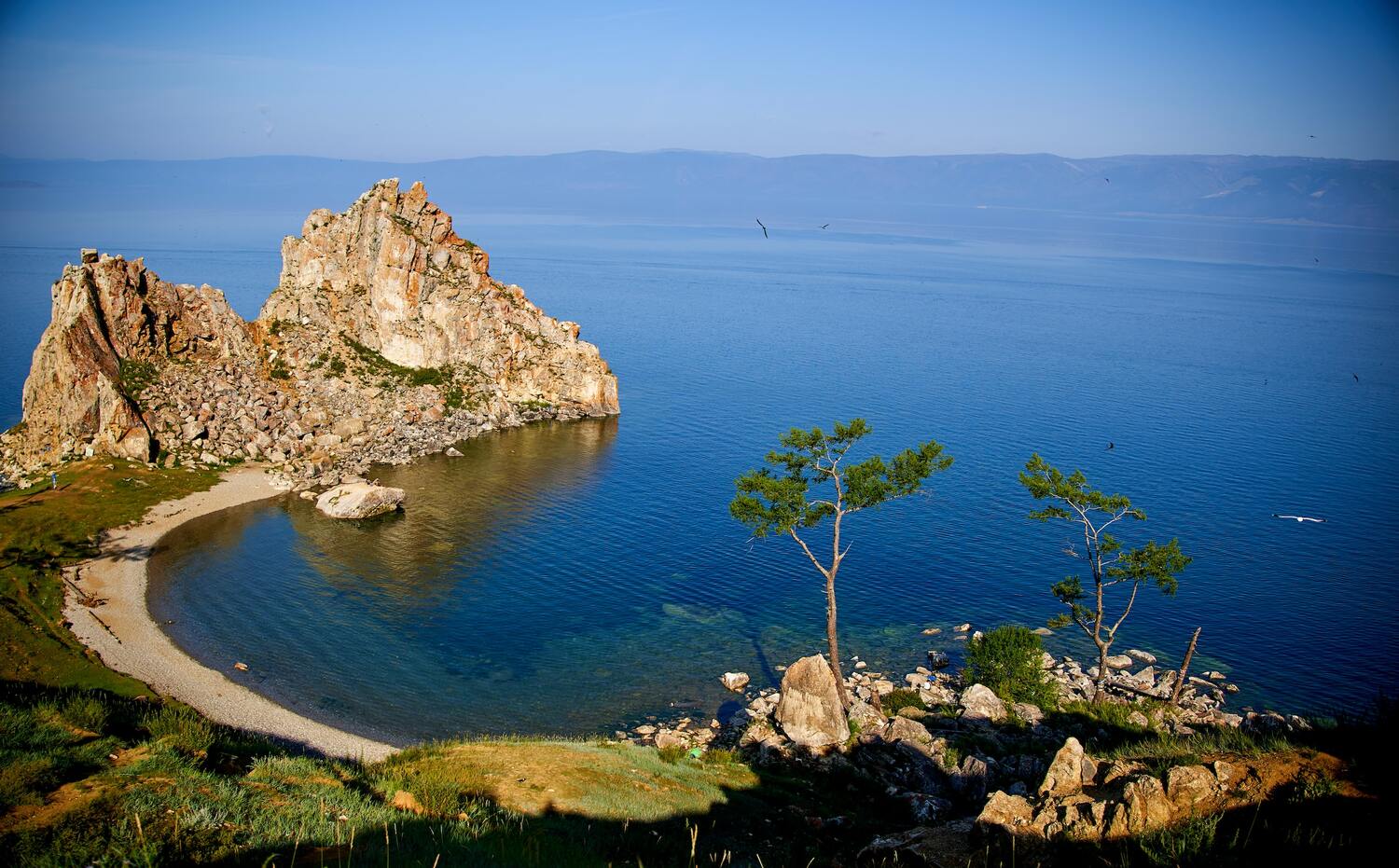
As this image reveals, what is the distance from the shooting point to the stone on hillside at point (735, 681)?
140 ft

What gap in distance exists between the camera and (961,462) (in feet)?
258

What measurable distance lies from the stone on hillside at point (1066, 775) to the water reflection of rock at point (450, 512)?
4118 cm

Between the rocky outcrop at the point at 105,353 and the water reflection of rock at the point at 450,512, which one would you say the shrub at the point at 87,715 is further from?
the rocky outcrop at the point at 105,353

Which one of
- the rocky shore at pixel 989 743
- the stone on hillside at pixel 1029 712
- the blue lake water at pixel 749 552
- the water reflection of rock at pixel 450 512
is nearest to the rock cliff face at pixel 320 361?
the water reflection of rock at pixel 450 512

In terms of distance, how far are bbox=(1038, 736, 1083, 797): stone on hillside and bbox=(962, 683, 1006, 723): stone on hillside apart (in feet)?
57.8

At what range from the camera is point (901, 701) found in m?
39.6

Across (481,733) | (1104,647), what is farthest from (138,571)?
(1104,647)

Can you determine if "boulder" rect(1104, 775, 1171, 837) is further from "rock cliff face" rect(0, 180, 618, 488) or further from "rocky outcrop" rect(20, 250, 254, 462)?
"rocky outcrop" rect(20, 250, 254, 462)

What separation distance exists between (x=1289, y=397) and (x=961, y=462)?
55523 mm

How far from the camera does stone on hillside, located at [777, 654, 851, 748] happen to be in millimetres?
33688

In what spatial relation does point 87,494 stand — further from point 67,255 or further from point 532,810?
point 67,255

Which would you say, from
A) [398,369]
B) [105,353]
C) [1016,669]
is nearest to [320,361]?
[398,369]

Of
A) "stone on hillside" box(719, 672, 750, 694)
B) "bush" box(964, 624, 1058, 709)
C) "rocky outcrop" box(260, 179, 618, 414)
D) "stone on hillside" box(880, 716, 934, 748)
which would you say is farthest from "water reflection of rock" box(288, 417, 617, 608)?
"bush" box(964, 624, 1058, 709)

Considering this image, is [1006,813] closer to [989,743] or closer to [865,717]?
[989,743]
